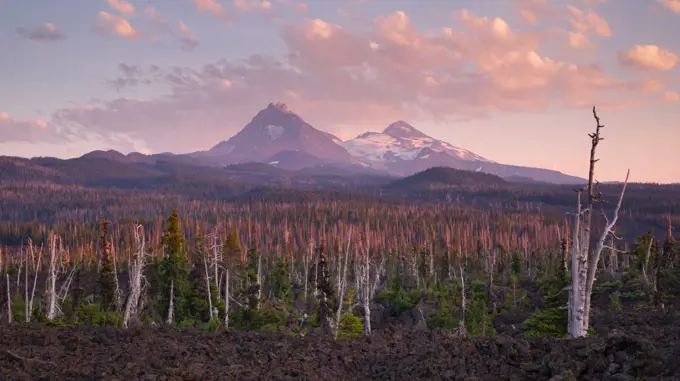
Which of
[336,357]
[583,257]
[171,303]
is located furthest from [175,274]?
[583,257]

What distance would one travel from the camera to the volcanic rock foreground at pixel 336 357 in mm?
10875

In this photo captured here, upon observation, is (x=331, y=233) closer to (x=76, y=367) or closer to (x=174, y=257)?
(x=174, y=257)

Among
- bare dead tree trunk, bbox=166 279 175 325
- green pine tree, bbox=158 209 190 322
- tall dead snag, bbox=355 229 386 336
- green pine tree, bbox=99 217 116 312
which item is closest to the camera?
tall dead snag, bbox=355 229 386 336

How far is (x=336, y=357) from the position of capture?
47.8ft

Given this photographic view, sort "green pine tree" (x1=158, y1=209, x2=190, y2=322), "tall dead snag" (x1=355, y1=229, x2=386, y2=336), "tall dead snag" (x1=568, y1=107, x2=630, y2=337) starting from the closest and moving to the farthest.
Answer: "tall dead snag" (x1=568, y1=107, x2=630, y2=337) < "tall dead snag" (x1=355, y1=229, x2=386, y2=336) < "green pine tree" (x1=158, y1=209, x2=190, y2=322)

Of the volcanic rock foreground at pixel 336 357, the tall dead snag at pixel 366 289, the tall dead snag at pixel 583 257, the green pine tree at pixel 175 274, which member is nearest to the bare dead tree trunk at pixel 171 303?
the green pine tree at pixel 175 274

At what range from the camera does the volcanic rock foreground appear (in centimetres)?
1088

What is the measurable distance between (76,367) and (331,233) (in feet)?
413

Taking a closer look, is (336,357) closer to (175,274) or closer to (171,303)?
(171,303)

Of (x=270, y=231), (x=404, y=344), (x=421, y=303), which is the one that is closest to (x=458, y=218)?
(x=270, y=231)

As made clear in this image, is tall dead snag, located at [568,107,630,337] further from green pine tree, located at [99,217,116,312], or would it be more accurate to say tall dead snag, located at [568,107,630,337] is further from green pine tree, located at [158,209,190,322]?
green pine tree, located at [99,217,116,312]

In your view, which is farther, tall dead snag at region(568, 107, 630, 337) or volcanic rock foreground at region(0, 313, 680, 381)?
tall dead snag at region(568, 107, 630, 337)

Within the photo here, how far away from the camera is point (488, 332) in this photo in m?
39.7

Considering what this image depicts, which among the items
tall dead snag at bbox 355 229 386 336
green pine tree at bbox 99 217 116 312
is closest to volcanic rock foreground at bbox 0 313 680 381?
tall dead snag at bbox 355 229 386 336
